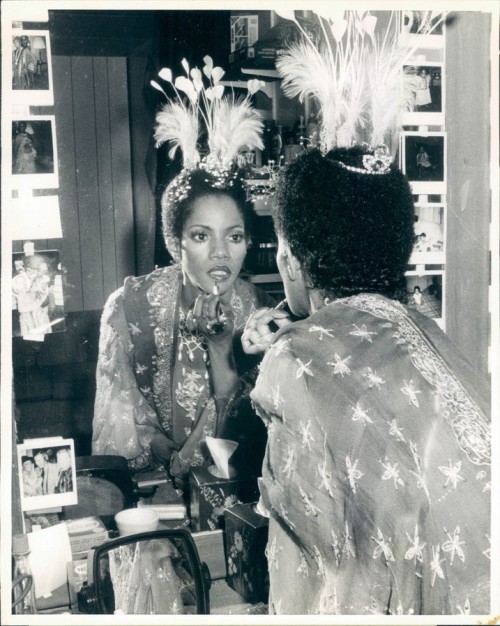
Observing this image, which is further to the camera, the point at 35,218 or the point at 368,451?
the point at 35,218

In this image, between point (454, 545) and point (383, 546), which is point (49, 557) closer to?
point (383, 546)

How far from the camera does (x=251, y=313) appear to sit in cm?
139

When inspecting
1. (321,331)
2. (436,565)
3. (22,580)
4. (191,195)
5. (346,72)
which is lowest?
(22,580)

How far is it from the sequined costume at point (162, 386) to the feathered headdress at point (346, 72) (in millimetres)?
406

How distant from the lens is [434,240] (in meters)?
1.52

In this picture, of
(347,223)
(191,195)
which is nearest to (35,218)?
(191,195)

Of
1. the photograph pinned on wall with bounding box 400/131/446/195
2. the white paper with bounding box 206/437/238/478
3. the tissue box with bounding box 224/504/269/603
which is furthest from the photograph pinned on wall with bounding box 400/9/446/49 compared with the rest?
the tissue box with bounding box 224/504/269/603

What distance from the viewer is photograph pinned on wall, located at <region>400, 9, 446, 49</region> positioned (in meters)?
1.32

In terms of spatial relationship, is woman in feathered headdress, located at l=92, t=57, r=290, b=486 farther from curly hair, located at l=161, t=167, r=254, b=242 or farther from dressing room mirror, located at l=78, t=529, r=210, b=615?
dressing room mirror, located at l=78, t=529, r=210, b=615

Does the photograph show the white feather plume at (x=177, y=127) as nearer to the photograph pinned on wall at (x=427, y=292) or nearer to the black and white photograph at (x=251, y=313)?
the black and white photograph at (x=251, y=313)

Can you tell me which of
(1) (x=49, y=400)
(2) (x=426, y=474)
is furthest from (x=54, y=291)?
(2) (x=426, y=474)

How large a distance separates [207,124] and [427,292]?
0.68 metres

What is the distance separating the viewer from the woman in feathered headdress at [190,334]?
1316mm

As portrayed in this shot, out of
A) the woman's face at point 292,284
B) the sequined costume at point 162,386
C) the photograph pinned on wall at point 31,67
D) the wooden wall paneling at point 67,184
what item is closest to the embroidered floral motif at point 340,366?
the woman's face at point 292,284
